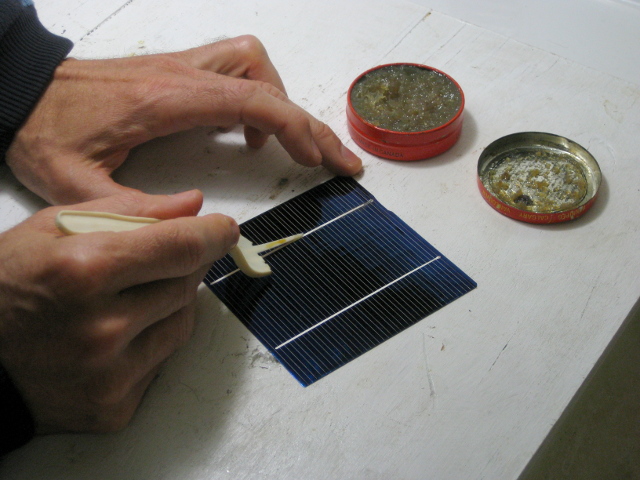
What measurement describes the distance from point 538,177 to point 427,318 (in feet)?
1.86

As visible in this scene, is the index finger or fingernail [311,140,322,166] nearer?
fingernail [311,140,322,166]

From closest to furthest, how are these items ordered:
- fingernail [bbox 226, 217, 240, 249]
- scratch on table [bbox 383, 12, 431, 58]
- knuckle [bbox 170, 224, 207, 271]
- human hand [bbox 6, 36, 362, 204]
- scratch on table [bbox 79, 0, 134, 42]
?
knuckle [bbox 170, 224, 207, 271] < fingernail [bbox 226, 217, 240, 249] < human hand [bbox 6, 36, 362, 204] < scratch on table [bbox 383, 12, 431, 58] < scratch on table [bbox 79, 0, 134, 42]

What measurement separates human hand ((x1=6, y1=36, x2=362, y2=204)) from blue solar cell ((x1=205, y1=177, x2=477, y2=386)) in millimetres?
197

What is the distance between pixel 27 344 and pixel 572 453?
174 cm

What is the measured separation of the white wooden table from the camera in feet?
3.86

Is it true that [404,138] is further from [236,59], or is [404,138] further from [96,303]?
[96,303]

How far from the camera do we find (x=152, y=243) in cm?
106

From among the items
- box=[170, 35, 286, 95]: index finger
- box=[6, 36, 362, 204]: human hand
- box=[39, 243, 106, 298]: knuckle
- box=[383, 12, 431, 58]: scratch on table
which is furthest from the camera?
box=[383, 12, 431, 58]: scratch on table

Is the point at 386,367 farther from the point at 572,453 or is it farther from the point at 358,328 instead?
the point at 572,453

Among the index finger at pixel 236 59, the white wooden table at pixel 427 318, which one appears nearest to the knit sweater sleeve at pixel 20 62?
the white wooden table at pixel 427 318

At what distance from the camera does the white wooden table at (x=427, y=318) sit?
1177mm

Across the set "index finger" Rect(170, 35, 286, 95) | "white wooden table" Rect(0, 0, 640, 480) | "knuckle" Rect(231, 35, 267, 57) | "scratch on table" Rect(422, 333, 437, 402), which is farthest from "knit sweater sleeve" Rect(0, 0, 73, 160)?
"scratch on table" Rect(422, 333, 437, 402)

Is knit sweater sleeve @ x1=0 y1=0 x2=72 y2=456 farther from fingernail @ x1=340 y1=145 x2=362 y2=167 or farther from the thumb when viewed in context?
fingernail @ x1=340 y1=145 x2=362 y2=167

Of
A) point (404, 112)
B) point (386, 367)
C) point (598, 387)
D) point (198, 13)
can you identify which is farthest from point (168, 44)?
point (598, 387)
